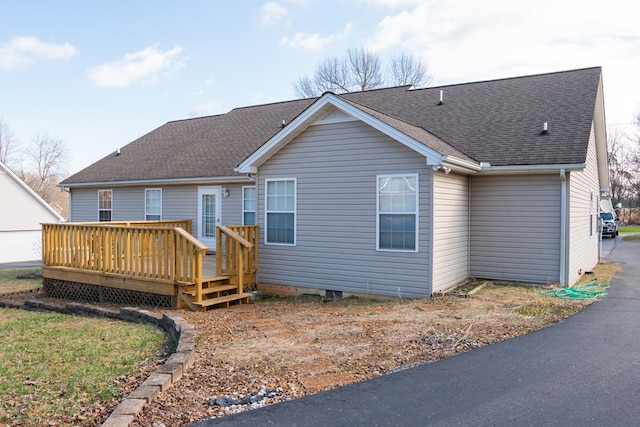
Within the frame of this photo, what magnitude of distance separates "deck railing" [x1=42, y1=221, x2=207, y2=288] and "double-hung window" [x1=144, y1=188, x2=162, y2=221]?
4650 mm

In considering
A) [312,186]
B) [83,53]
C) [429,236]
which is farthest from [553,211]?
[83,53]

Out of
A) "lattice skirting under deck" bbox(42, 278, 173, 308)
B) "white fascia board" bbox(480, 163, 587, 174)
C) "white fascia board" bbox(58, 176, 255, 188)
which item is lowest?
"lattice skirting under deck" bbox(42, 278, 173, 308)

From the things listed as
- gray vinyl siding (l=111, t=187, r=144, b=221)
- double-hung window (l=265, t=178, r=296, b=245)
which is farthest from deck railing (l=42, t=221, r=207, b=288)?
gray vinyl siding (l=111, t=187, r=144, b=221)

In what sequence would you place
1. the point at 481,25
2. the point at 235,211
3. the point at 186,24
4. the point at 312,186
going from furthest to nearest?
the point at 186,24
the point at 481,25
the point at 235,211
the point at 312,186

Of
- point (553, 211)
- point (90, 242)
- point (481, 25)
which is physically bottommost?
point (90, 242)

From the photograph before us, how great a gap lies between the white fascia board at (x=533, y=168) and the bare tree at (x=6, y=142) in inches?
1956

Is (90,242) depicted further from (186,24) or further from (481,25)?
(481,25)

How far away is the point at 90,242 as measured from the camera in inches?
419

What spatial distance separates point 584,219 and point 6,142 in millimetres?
51150

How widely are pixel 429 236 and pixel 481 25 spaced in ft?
31.1

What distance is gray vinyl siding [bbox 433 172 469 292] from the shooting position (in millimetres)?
9609

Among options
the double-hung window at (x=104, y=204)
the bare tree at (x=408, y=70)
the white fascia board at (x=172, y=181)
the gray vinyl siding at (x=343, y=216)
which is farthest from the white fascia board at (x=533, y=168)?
the bare tree at (x=408, y=70)

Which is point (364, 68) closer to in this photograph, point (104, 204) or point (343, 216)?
point (104, 204)

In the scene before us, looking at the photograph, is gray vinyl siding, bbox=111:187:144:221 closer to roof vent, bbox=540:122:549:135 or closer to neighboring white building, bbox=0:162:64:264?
neighboring white building, bbox=0:162:64:264
